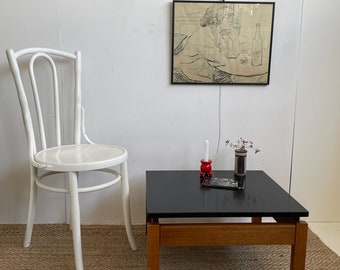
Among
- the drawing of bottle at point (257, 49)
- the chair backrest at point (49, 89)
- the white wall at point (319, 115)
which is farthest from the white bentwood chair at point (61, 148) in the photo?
the white wall at point (319, 115)

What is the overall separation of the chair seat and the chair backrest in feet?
0.46

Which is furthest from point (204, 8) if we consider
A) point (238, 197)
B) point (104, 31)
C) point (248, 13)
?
point (238, 197)

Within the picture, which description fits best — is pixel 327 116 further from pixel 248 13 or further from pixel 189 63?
pixel 189 63

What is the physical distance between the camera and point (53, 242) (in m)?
1.49

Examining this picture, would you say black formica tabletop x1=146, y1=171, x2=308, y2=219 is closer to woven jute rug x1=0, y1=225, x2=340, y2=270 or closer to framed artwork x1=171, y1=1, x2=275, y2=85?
woven jute rug x1=0, y1=225, x2=340, y2=270

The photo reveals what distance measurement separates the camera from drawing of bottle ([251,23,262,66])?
5.11ft

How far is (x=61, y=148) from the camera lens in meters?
1.43

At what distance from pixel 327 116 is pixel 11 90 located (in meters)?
1.62

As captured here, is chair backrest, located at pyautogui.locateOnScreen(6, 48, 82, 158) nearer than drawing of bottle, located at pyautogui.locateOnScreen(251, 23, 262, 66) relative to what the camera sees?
Yes

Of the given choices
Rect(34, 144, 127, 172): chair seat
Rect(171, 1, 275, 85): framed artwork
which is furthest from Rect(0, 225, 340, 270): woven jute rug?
Rect(171, 1, 275, 85): framed artwork

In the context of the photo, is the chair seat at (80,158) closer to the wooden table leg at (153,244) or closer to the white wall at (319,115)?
the wooden table leg at (153,244)

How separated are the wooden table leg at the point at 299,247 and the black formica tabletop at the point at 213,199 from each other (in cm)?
4

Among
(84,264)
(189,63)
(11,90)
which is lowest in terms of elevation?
(84,264)

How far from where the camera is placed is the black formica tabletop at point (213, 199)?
1104mm
